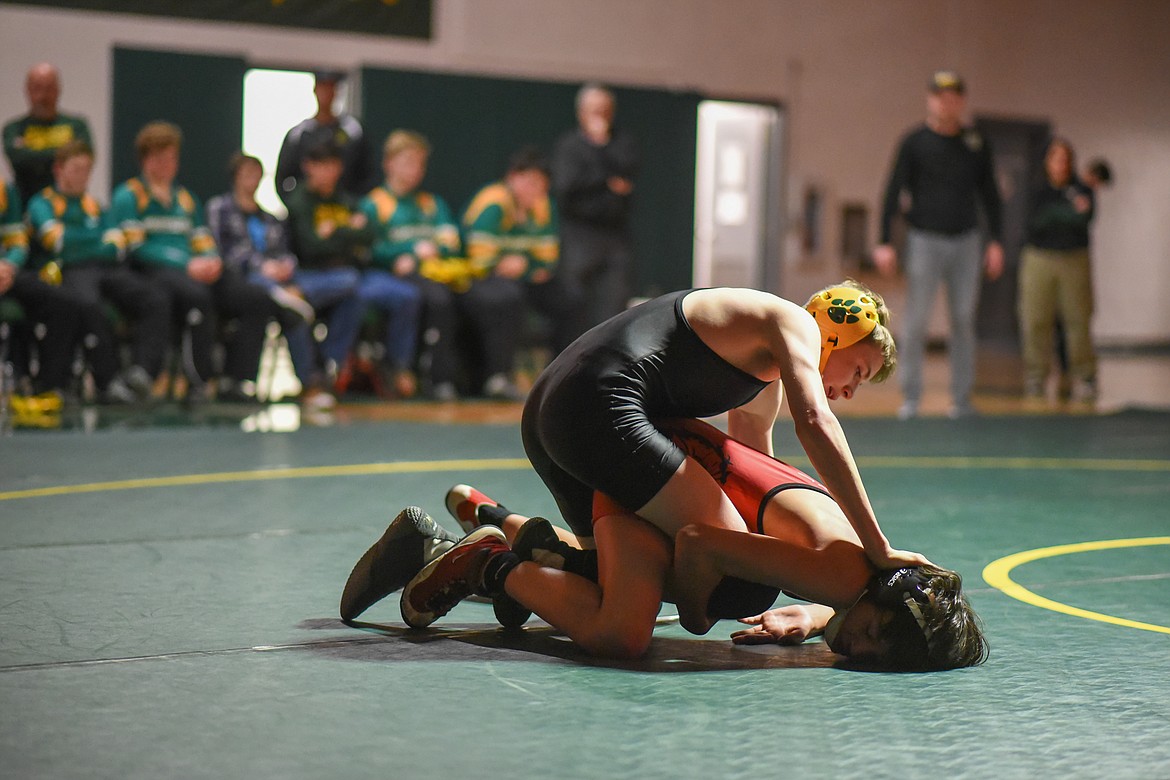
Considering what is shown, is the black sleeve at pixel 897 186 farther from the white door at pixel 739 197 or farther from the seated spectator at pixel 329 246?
the white door at pixel 739 197

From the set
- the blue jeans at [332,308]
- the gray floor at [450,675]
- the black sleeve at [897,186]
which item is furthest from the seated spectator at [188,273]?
the black sleeve at [897,186]

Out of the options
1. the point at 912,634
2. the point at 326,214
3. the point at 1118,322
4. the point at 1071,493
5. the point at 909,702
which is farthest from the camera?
the point at 1118,322

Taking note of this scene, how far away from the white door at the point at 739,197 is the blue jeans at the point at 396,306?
5.91m

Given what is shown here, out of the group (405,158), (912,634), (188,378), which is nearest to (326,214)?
(405,158)

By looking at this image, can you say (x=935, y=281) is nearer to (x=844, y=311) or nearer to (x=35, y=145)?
(x=35, y=145)

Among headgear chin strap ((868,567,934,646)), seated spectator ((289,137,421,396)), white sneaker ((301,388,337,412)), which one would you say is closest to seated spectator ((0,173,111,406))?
white sneaker ((301,388,337,412))

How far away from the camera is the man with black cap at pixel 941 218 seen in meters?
7.48

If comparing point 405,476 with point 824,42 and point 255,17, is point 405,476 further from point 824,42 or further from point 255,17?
point 824,42

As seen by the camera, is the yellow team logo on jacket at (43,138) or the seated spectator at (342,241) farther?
the seated spectator at (342,241)

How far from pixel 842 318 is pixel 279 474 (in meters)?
2.73

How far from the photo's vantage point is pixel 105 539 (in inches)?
147

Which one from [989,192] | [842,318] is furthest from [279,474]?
[989,192]

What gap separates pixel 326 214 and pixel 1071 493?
14.5 ft

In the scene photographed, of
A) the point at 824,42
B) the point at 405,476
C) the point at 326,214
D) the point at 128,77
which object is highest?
the point at 824,42
